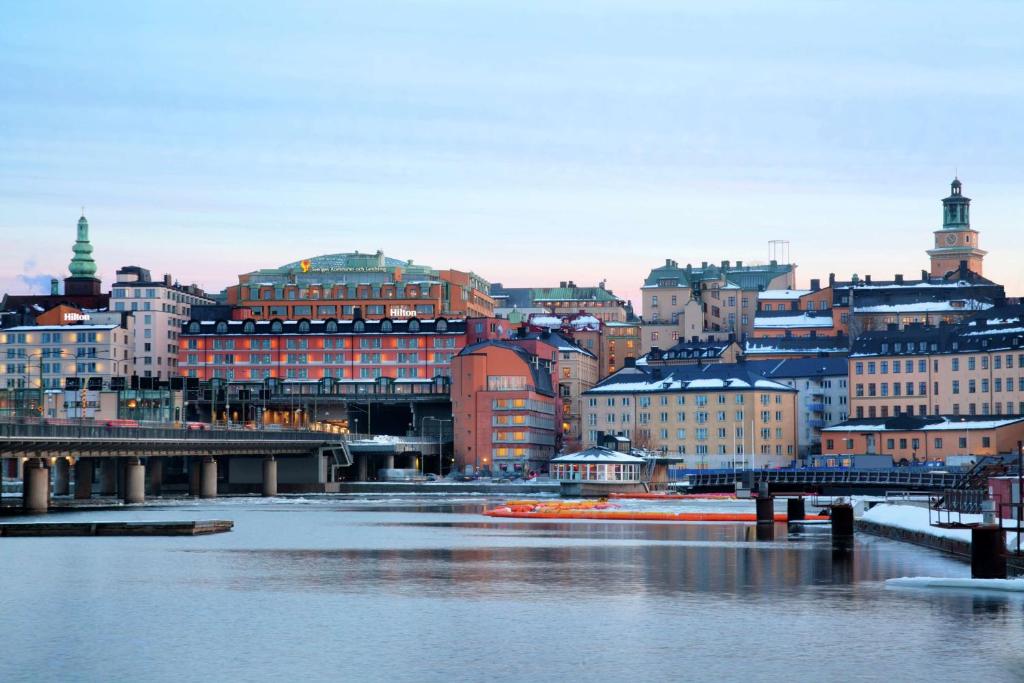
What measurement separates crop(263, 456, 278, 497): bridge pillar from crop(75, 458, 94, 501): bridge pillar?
2165 centimetres

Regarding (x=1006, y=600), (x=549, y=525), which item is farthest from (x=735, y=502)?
(x=1006, y=600)

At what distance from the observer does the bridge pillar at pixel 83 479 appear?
17150 centimetres

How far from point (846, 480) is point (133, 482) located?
75.6 meters

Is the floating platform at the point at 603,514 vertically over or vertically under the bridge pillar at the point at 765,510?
under

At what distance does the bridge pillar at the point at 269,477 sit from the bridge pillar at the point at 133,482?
27.9m

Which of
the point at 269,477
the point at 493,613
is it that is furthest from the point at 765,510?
the point at 269,477

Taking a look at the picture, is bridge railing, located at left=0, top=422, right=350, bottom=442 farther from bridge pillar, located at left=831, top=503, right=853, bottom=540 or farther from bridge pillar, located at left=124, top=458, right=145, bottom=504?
bridge pillar, located at left=831, top=503, right=853, bottom=540

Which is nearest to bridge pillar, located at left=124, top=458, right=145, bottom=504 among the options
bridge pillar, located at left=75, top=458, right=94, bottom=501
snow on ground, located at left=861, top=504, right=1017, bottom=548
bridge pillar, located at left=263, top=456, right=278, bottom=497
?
bridge pillar, located at left=75, top=458, right=94, bottom=501

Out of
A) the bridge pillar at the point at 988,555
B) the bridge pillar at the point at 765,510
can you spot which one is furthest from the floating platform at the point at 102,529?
the bridge pillar at the point at 988,555

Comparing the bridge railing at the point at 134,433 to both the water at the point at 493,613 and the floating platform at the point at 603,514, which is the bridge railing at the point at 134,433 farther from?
the floating platform at the point at 603,514

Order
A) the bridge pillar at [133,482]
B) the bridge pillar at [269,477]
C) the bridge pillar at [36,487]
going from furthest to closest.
Answer: the bridge pillar at [269,477] → the bridge pillar at [133,482] → the bridge pillar at [36,487]

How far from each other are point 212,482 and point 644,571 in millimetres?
115326

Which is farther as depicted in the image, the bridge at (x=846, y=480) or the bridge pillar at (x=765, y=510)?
the bridge at (x=846, y=480)

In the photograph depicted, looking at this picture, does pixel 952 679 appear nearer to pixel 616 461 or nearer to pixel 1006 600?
pixel 1006 600
